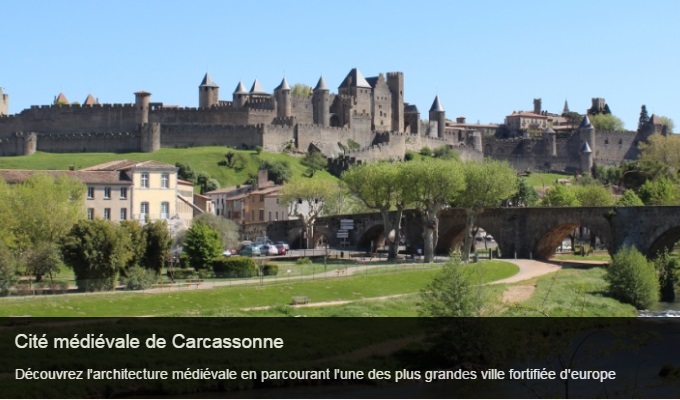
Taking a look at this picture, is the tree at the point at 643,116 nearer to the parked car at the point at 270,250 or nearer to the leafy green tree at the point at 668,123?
the leafy green tree at the point at 668,123

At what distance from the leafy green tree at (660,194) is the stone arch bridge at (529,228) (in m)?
13.3

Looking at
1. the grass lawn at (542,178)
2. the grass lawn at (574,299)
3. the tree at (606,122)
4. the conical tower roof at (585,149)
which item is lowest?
the grass lawn at (574,299)

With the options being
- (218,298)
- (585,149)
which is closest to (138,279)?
(218,298)

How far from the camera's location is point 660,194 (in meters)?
77.6

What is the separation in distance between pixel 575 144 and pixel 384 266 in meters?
89.7

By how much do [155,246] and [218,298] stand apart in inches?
277

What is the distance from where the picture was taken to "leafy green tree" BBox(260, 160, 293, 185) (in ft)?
314

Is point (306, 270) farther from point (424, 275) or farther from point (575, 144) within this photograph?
point (575, 144)

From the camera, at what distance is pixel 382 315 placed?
41.0 metres

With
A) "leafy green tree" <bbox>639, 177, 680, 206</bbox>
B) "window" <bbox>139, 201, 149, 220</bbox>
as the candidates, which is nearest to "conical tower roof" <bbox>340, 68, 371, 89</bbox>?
"leafy green tree" <bbox>639, 177, 680, 206</bbox>

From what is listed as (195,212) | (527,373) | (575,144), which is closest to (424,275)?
(527,373)

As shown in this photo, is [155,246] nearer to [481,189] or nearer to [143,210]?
[143,210]

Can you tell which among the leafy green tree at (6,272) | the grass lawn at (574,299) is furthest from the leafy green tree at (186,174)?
the leafy green tree at (6,272)

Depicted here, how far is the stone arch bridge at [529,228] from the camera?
58094 mm
